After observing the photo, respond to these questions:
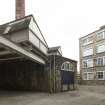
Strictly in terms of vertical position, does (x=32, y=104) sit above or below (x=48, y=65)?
below

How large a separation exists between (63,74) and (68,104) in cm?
747

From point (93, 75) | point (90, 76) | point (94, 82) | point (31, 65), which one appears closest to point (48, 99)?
point (31, 65)

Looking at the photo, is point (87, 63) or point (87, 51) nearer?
point (87, 63)

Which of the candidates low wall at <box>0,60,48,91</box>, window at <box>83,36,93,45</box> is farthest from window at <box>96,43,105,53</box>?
low wall at <box>0,60,48,91</box>

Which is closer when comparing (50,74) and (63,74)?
(50,74)

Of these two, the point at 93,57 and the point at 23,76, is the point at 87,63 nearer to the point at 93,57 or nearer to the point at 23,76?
the point at 93,57

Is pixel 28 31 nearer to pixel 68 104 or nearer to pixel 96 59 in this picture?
pixel 68 104

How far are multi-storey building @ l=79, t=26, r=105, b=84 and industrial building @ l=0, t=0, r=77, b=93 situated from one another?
15909mm

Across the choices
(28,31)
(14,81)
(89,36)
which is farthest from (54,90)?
(89,36)

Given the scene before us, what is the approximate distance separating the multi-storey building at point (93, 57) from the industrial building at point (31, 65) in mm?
15909

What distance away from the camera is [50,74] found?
54.6 feet

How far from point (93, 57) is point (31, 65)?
21803 mm

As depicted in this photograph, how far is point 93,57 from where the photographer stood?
3647cm

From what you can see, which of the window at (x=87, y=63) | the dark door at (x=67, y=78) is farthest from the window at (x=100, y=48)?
the dark door at (x=67, y=78)
